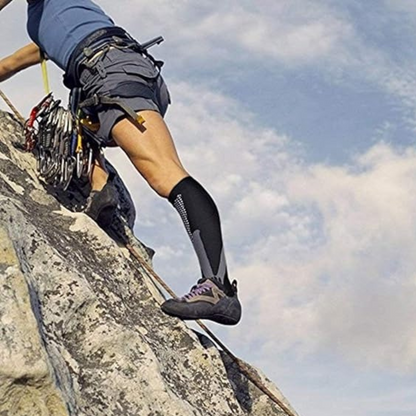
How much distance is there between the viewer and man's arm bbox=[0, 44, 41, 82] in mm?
7637

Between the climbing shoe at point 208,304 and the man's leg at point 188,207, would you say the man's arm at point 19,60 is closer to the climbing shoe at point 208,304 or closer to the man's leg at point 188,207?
the man's leg at point 188,207

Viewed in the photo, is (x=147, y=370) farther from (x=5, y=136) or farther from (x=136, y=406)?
(x=5, y=136)

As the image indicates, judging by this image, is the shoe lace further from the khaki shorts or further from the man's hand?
the man's hand

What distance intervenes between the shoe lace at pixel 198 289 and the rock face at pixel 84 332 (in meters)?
0.36

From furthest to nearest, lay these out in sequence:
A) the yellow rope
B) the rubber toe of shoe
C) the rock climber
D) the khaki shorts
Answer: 1. the yellow rope
2. the khaki shorts
3. the rock climber
4. the rubber toe of shoe

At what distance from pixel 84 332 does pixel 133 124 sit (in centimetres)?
165

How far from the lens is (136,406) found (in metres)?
4.73

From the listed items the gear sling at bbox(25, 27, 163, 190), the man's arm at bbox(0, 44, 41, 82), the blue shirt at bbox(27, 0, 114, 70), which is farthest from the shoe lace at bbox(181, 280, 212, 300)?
the man's arm at bbox(0, 44, 41, 82)

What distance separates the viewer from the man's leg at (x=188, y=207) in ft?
18.5

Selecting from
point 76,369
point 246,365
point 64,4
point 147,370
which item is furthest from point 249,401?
point 64,4

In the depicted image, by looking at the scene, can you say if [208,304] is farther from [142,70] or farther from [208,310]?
[142,70]

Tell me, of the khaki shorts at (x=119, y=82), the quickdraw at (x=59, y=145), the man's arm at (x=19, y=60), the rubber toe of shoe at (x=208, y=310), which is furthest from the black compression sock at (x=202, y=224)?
the man's arm at (x=19, y=60)

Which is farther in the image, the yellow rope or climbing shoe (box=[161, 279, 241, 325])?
the yellow rope

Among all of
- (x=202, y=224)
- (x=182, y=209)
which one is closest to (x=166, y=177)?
(x=182, y=209)
